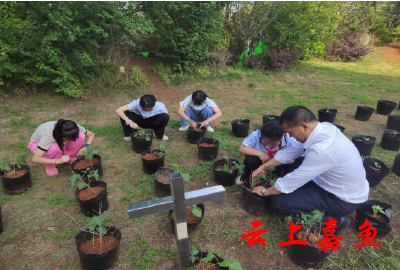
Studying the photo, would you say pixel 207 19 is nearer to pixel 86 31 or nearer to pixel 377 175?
pixel 86 31

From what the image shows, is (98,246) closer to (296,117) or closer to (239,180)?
(239,180)

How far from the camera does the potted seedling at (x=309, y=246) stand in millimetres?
2082

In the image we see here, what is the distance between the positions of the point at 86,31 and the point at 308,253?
6113 mm

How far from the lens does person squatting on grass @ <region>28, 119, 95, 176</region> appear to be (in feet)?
9.75

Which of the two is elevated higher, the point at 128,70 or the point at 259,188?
the point at 128,70

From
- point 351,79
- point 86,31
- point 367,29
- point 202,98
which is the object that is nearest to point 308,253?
point 202,98

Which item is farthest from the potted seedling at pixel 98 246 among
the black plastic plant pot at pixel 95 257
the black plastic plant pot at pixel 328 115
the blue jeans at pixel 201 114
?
the black plastic plant pot at pixel 328 115

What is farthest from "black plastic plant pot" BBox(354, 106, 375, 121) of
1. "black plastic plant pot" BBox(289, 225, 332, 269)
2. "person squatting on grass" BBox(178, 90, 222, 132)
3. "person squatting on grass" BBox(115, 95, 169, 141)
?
"black plastic plant pot" BBox(289, 225, 332, 269)

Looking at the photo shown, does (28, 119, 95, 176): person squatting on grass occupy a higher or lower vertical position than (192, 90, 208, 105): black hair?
lower

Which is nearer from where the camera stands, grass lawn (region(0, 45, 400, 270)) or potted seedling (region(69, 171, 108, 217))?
grass lawn (region(0, 45, 400, 270))

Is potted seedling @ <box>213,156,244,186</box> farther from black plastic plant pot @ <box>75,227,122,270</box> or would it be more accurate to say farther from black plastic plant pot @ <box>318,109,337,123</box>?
black plastic plant pot @ <box>318,109,337,123</box>

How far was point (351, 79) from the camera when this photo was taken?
9039mm

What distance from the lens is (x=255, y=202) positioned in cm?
269

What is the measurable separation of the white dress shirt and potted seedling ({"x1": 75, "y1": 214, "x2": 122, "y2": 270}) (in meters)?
1.53
